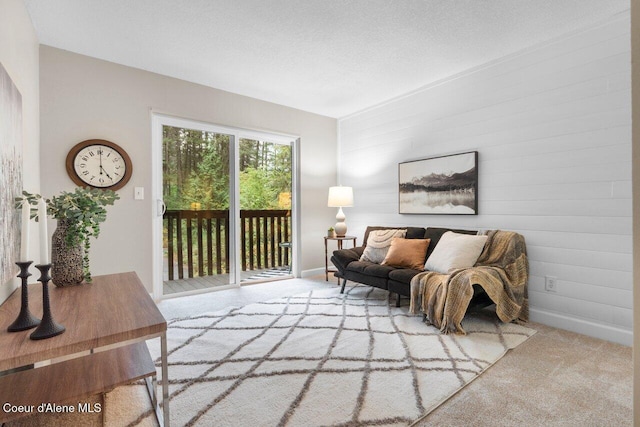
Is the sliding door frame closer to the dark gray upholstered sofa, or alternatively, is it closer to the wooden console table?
the dark gray upholstered sofa

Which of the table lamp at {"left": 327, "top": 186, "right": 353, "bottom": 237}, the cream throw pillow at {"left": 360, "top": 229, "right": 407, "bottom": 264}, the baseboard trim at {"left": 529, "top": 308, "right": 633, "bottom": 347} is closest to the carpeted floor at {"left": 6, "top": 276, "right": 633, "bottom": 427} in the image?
the baseboard trim at {"left": 529, "top": 308, "right": 633, "bottom": 347}

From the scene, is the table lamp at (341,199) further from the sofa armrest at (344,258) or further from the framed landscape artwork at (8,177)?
the framed landscape artwork at (8,177)

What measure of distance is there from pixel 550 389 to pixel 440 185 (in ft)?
7.25

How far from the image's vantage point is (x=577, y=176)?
258cm

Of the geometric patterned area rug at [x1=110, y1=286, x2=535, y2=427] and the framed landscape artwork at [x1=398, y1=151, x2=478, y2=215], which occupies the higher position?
the framed landscape artwork at [x1=398, y1=151, x2=478, y2=215]

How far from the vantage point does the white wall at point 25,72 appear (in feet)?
5.32

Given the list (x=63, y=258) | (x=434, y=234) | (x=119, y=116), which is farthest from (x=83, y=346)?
(x=434, y=234)

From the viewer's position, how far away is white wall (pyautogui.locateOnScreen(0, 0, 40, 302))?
1621 mm

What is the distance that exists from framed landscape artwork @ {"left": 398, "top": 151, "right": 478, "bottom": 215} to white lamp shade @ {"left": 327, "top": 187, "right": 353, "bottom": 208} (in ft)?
2.26

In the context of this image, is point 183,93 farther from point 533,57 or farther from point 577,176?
point 577,176

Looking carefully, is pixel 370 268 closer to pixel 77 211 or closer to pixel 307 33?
pixel 307 33

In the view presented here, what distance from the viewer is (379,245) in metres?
3.59

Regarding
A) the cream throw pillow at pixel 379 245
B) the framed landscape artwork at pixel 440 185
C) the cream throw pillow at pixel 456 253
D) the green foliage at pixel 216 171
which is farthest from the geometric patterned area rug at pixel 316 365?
the green foliage at pixel 216 171

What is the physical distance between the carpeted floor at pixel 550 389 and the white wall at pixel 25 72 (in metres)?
1.49
